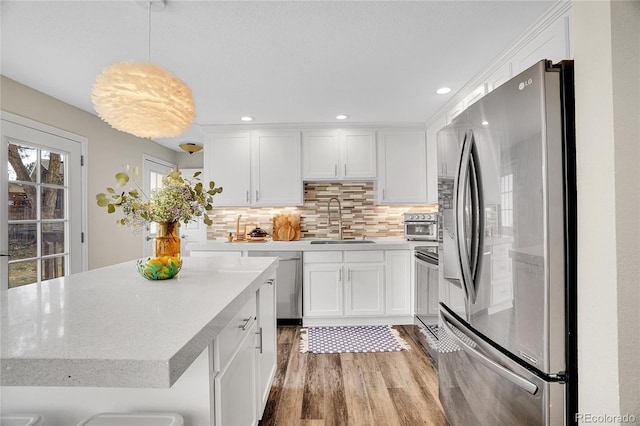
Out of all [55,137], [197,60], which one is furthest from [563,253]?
[55,137]

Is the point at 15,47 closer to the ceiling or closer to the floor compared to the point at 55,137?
closer to the ceiling

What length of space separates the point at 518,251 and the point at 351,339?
7.57 feet

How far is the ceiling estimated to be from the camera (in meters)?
1.74

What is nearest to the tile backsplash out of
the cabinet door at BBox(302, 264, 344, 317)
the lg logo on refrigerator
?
the cabinet door at BBox(302, 264, 344, 317)

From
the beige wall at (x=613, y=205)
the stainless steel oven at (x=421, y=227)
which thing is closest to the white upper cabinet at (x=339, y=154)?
the stainless steel oven at (x=421, y=227)

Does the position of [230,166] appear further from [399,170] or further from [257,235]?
[399,170]

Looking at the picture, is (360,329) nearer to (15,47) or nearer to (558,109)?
(558,109)

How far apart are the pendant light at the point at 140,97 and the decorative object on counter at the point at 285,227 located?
8.37ft

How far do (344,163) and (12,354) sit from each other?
3435mm

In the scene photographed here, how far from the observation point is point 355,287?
3.51 m

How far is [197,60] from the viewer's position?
227cm

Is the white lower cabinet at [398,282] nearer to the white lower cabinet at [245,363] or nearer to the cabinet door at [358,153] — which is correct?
the cabinet door at [358,153]

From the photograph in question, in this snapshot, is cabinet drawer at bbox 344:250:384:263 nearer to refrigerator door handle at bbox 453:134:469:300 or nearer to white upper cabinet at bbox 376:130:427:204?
white upper cabinet at bbox 376:130:427:204

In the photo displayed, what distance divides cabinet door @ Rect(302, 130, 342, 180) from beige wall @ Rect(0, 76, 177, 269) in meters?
2.26
